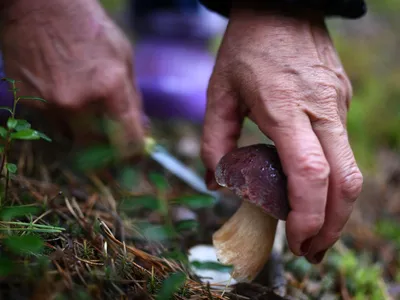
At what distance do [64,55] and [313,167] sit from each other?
1245 millimetres

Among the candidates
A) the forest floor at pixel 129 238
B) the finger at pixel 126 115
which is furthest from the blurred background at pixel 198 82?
the finger at pixel 126 115

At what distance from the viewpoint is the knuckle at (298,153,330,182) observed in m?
1.21

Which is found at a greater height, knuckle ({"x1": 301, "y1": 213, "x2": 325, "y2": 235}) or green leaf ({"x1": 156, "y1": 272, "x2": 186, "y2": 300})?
knuckle ({"x1": 301, "y1": 213, "x2": 325, "y2": 235})

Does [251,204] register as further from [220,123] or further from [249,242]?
[220,123]

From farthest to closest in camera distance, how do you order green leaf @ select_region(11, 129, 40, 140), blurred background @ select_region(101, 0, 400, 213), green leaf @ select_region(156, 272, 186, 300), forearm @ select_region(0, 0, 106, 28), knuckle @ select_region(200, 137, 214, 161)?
blurred background @ select_region(101, 0, 400, 213) → forearm @ select_region(0, 0, 106, 28) → knuckle @ select_region(200, 137, 214, 161) → green leaf @ select_region(11, 129, 40, 140) → green leaf @ select_region(156, 272, 186, 300)

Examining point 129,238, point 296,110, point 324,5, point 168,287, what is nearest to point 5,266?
point 168,287

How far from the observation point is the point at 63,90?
1778mm

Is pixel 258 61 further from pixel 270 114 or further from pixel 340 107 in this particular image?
pixel 340 107

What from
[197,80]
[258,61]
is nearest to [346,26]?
[197,80]

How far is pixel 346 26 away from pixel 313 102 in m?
6.89

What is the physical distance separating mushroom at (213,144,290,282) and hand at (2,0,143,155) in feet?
2.61

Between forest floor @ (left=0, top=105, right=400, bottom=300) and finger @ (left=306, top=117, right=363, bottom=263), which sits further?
finger @ (left=306, top=117, right=363, bottom=263)

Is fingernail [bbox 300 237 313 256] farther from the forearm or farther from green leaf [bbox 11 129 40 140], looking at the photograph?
the forearm

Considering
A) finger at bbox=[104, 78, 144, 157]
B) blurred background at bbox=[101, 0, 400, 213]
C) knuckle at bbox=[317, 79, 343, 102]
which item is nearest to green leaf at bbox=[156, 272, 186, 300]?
knuckle at bbox=[317, 79, 343, 102]
